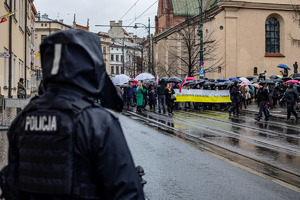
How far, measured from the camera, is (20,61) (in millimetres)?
30703

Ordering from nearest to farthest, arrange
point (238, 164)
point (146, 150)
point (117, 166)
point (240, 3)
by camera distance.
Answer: point (117, 166) < point (238, 164) < point (146, 150) < point (240, 3)

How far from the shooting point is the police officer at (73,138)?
1.99m

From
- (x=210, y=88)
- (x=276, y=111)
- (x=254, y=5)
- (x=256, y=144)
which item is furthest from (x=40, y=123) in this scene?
(x=254, y=5)

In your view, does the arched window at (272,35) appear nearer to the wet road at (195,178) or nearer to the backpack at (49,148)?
the wet road at (195,178)

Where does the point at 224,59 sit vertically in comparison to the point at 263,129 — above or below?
above

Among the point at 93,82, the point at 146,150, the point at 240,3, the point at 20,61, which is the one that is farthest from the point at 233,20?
the point at 93,82

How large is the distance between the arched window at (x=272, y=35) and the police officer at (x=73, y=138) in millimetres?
48600

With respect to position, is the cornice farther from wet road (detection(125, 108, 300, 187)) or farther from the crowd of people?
wet road (detection(125, 108, 300, 187))

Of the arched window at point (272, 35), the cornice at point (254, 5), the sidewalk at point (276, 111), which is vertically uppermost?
the cornice at point (254, 5)

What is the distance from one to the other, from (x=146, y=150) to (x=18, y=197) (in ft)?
24.1

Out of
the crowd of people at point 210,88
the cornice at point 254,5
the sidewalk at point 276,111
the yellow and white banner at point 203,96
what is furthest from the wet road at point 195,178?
the cornice at point 254,5

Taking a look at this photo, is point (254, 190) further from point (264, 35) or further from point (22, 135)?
point (264, 35)

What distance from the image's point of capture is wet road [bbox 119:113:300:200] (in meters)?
5.75

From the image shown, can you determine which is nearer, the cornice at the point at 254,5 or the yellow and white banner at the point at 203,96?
the yellow and white banner at the point at 203,96
